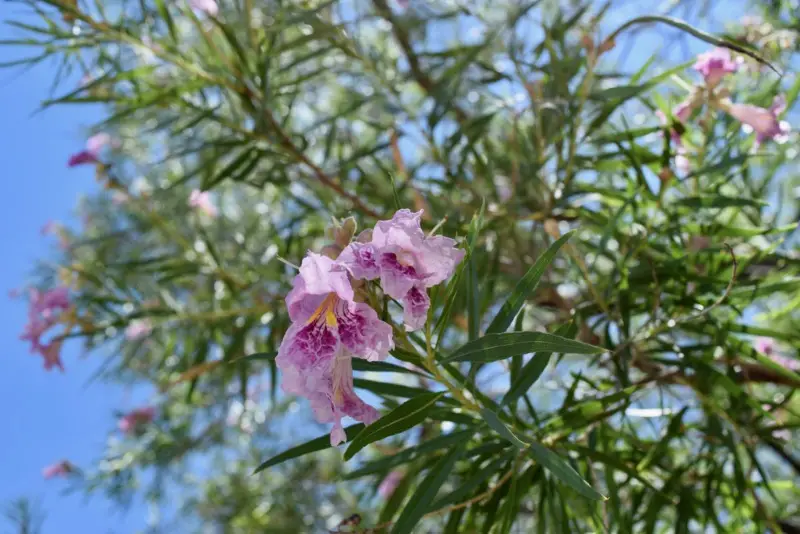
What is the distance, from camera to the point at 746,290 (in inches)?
38.4

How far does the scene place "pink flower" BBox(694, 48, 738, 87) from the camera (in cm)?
103

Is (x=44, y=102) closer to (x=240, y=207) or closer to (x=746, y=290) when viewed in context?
(x=746, y=290)

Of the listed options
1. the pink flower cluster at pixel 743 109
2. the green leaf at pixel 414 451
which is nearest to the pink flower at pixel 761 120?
the pink flower cluster at pixel 743 109

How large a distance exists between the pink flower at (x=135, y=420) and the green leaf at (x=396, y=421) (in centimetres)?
174

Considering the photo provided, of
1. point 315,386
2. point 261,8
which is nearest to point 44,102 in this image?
point 261,8

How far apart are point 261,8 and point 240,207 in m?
1.26

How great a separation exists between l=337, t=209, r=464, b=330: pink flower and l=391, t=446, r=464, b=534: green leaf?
191 mm

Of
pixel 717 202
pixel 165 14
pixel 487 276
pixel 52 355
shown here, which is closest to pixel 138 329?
pixel 52 355

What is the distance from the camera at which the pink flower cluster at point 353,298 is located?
533mm

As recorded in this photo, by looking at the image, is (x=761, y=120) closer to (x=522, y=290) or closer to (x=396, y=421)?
(x=522, y=290)

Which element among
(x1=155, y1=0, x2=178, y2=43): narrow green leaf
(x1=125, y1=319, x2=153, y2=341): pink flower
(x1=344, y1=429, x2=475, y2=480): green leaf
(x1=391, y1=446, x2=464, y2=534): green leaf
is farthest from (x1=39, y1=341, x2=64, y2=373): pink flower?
(x1=391, y1=446, x2=464, y2=534): green leaf

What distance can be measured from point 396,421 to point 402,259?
14cm

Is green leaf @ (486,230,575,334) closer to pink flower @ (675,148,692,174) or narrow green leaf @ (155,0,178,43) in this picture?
pink flower @ (675,148,692,174)

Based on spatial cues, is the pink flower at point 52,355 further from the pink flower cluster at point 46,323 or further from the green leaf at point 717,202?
the green leaf at point 717,202
